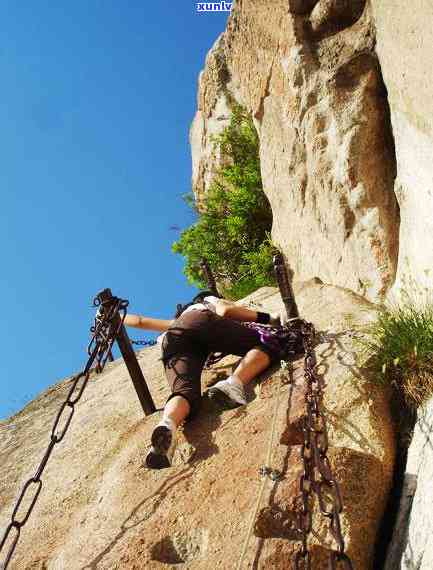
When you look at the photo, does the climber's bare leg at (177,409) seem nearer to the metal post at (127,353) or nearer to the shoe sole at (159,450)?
the shoe sole at (159,450)

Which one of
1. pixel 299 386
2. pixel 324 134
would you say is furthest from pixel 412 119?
pixel 299 386

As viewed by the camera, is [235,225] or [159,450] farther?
[235,225]

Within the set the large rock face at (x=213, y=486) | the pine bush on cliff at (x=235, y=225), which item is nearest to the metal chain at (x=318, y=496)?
the large rock face at (x=213, y=486)

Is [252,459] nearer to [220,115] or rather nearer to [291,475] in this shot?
[291,475]

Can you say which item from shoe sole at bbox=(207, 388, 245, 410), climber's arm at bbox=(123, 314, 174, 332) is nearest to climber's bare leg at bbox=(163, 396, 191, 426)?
shoe sole at bbox=(207, 388, 245, 410)

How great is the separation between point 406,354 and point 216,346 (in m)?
1.91

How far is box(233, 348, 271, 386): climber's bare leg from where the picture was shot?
16.4 feet

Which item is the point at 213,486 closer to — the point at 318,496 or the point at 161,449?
the point at 161,449

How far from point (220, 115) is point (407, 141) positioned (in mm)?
8139

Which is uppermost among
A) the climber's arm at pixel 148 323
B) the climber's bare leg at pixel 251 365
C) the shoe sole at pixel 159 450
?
the climber's arm at pixel 148 323

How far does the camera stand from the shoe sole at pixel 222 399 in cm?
486

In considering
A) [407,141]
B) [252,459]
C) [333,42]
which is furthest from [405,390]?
[333,42]

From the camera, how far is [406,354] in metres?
4.10

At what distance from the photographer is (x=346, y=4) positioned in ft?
21.9
